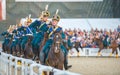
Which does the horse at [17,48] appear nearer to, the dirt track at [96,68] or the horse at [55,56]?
the dirt track at [96,68]

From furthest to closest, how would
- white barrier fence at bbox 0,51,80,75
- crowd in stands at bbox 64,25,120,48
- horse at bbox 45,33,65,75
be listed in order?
crowd in stands at bbox 64,25,120,48 → horse at bbox 45,33,65,75 → white barrier fence at bbox 0,51,80,75

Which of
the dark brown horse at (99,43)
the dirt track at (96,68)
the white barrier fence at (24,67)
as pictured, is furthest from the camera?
the dark brown horse at (99,43)

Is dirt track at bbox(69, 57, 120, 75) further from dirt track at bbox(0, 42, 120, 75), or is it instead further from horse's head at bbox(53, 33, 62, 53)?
horse's head at bbox(53, 33, 62, 53)

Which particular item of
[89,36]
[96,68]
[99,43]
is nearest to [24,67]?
[96,68]

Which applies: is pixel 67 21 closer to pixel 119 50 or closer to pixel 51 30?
pixel 119 50

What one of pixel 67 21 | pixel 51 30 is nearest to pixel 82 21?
pixel 67 21

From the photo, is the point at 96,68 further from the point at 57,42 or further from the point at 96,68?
the point at 57,42

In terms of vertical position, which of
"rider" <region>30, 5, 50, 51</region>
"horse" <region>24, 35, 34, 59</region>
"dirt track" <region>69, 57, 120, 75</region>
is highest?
"rider" <region>30, 5, 50, 51</region>

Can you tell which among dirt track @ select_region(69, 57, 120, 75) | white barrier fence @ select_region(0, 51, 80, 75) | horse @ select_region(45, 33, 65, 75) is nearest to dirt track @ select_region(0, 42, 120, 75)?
dirt track @ select_region(69, 57, 120, 75)

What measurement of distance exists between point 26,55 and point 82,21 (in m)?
24.5

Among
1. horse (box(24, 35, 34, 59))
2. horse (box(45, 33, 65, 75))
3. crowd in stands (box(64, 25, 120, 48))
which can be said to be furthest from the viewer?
crowd in stands (box(64, 25, 120, 48))

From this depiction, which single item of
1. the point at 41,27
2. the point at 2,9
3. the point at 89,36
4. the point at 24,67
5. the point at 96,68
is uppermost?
the point at 2,9

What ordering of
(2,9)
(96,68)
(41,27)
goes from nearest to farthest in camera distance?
1. (41,27)
2. (96,68)
3. (2,9)

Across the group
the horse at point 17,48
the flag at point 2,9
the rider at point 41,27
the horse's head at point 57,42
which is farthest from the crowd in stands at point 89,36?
the horse's head at point 57,42
